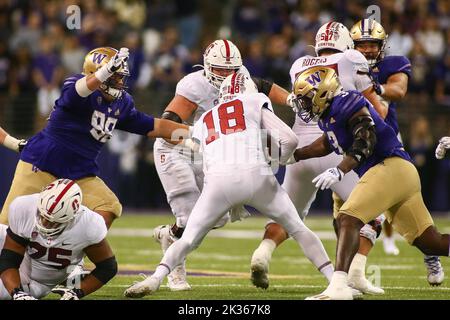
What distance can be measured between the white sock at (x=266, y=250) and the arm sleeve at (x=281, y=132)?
3.00 ft

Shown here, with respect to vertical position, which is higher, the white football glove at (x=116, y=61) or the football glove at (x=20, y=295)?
the white football glove at (x=116, y=61)

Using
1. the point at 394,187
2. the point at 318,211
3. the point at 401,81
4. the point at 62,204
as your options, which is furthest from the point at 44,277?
the point at 318,211

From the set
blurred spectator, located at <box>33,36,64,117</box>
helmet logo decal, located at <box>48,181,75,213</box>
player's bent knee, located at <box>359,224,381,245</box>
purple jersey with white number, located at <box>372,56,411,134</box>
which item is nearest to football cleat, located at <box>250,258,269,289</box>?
player's bent knee, located at <box>359,224,381,245</box>

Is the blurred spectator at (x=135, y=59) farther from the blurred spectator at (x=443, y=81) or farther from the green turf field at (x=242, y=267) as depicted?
the blurred spectator at (x=443, y=81)

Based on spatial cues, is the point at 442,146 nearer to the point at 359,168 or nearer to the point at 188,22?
the point at 359,168

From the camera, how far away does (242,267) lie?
376 inches

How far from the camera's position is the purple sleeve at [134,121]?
25.0ft

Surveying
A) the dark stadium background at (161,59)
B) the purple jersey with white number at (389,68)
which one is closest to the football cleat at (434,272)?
the purple jersey with white number at (389,68)

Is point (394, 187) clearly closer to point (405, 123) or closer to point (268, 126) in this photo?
point (268, 126)

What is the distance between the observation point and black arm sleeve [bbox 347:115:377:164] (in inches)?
258

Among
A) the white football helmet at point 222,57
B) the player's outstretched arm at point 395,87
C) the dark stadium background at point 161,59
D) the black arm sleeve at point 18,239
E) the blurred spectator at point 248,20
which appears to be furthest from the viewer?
the blurred spectator at point 248,20

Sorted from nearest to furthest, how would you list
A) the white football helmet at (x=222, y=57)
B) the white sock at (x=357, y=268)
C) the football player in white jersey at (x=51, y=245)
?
1. the football player in white jersey at (x=51, y=245)
2. the white sock at (x=357, y=268)
3. the white football helmet at (x=222, y=57)

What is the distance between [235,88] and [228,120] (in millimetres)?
312

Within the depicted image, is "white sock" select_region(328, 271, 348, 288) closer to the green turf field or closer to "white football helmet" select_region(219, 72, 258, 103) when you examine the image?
the green turf field
